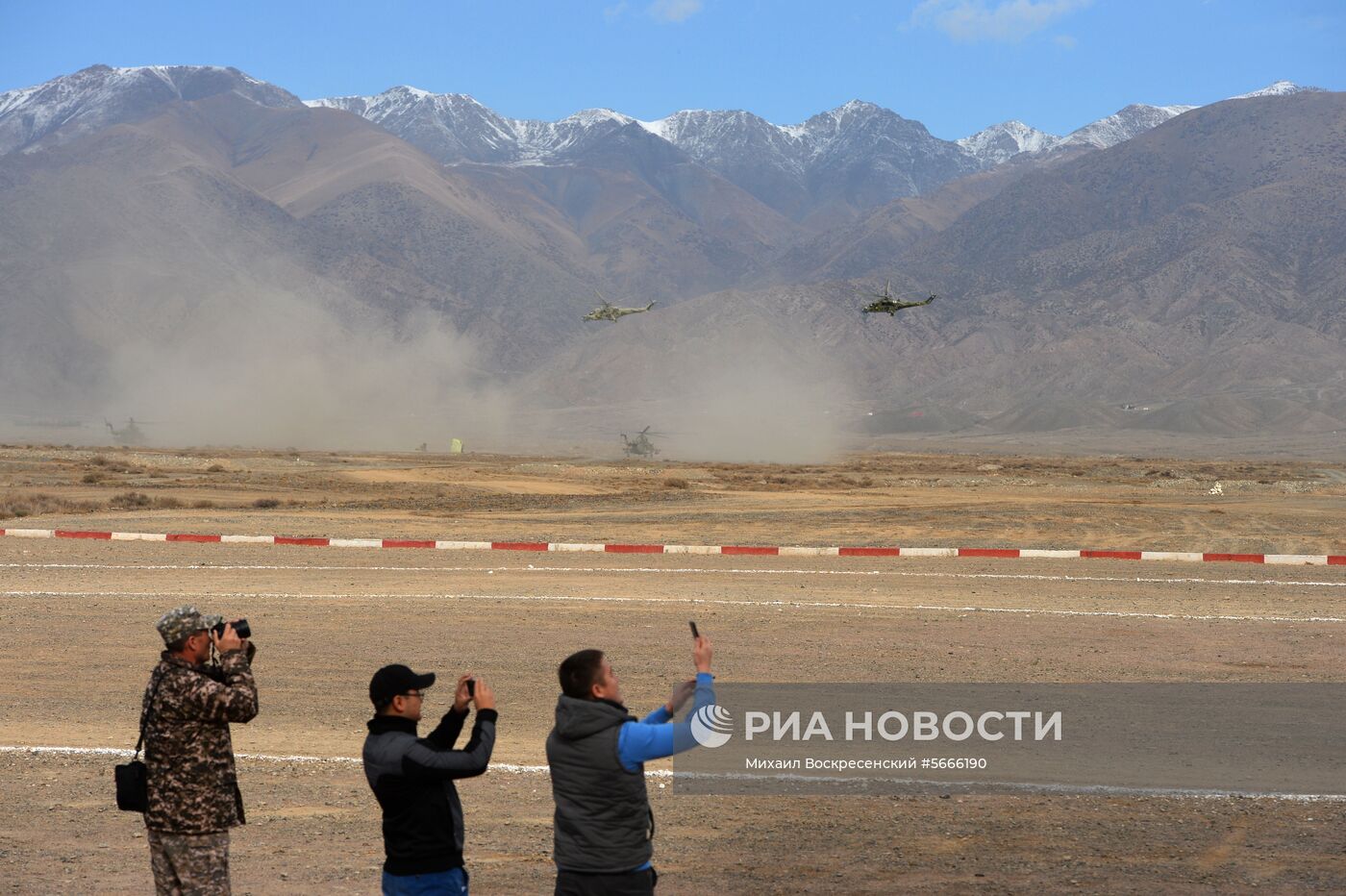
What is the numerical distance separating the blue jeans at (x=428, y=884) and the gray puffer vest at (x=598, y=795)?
0.51m

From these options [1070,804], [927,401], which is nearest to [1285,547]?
[1070,804]

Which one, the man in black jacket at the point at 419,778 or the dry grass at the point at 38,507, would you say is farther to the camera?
the dry grass at the point at 38,507

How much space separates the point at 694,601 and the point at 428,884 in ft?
48.3

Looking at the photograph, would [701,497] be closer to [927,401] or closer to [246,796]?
[246,796]

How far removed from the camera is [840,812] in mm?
10086

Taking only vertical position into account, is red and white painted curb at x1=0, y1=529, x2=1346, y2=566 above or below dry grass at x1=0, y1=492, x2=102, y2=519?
below

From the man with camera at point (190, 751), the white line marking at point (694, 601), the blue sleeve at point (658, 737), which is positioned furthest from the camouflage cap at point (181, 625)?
the white line marking at point (694, 601)

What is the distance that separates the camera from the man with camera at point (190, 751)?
6.63 metres

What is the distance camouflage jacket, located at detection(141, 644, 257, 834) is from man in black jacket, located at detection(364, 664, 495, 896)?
2.38 feet

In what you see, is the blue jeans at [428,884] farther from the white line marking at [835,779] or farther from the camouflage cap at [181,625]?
the white line marking at [835,779]

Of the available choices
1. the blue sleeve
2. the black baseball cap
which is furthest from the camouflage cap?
the blue sleeve

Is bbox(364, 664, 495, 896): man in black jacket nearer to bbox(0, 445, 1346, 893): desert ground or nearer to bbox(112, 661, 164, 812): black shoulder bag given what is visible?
bbox(112, 661, 164, 812): black shoulder bag

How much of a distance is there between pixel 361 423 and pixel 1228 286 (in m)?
102

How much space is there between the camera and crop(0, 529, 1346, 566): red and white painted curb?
27500mm
